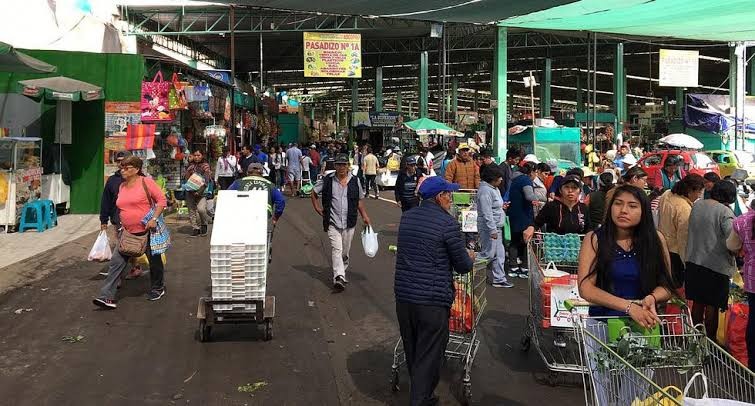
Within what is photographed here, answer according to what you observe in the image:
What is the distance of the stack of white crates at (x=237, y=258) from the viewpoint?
6.43 m

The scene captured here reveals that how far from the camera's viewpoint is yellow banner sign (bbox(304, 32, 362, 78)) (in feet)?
79.7

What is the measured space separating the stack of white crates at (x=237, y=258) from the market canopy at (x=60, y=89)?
31.1ft

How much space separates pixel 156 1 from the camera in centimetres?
2666

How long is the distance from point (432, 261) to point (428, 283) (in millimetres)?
151

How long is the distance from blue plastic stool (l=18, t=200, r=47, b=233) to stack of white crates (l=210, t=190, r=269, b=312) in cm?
855

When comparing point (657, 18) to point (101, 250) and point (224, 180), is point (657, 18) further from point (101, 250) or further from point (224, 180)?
point (224, 180)

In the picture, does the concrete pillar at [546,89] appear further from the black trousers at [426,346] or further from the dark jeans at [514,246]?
the black trousers at [426,346]

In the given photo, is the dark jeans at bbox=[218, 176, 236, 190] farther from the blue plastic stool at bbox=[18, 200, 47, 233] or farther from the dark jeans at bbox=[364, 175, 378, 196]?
the dark jeans at bbox=[364, 175, 378, 196]

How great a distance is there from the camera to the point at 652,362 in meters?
3.47


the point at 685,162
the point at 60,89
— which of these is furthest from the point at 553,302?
the point at 60,89

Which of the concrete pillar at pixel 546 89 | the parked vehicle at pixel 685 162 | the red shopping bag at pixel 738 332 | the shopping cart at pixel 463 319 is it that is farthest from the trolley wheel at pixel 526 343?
the concrete pillar at pixel 546 89

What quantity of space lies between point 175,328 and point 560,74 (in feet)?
165

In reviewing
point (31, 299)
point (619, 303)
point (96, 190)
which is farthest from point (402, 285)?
point (96, 190)

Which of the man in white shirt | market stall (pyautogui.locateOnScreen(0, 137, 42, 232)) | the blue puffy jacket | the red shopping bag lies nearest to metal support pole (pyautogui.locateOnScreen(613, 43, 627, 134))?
the man in white shirt
